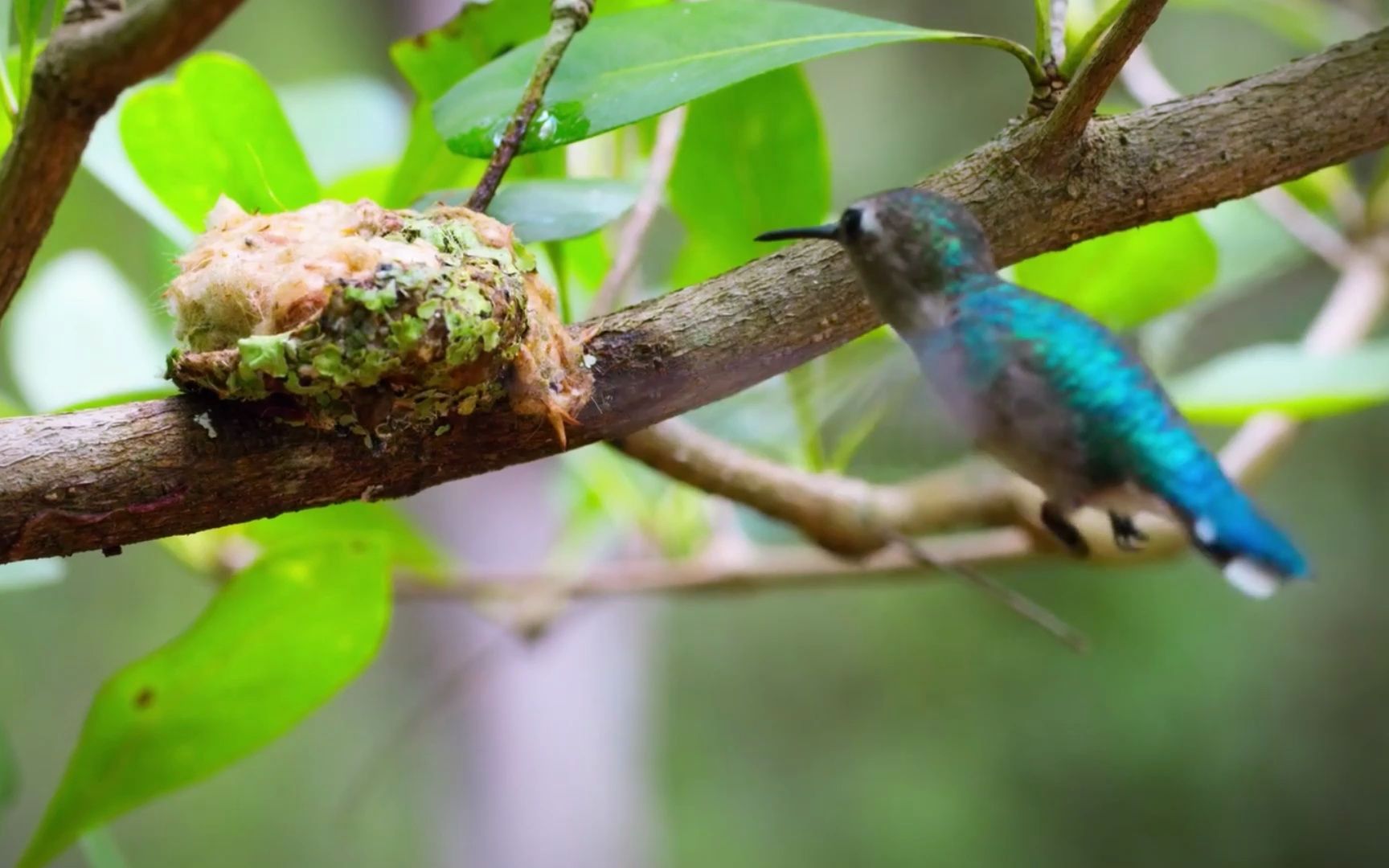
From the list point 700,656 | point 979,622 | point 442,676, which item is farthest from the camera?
point 700,656

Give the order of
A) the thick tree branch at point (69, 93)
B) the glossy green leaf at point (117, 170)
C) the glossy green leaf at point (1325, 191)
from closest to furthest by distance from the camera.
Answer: the thick tree branch at point (69, 93)
the glossy green leaf at point (117, 170)
the glossy green leaf at point (1325, 191)

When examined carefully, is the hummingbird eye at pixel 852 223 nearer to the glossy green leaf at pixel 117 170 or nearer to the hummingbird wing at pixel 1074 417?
the hummingbird wing at pixel 1074 417

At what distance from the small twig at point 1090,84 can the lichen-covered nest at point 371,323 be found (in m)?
0.41

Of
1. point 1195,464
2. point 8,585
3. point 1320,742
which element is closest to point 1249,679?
point 1320,742

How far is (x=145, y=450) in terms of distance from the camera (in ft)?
2.63

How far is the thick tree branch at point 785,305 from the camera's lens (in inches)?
32.3

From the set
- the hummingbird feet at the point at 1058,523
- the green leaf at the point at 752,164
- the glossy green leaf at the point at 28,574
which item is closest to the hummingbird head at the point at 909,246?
the hummingbird feet at the point at 1058,523

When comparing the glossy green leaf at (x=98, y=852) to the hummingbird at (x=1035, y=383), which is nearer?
the hummingbird at (x=1035, y=383)

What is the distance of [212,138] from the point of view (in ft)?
3.62

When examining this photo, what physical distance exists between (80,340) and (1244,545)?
1.65 m

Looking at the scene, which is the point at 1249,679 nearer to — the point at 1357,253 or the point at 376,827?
the point at 1357,253

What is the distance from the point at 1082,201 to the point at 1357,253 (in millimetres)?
1337

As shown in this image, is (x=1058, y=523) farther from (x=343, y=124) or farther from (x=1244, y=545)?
(x=343, y=124)

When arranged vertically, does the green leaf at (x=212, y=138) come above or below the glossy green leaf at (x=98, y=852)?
above
